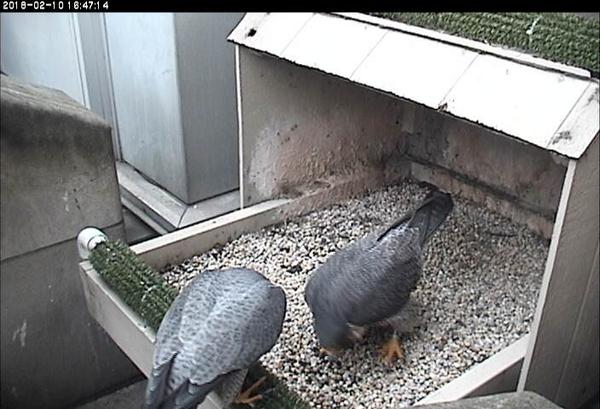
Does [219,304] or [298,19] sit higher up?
[298,19]

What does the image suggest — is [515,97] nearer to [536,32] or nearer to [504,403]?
[536,32]

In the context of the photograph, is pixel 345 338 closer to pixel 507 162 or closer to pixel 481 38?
pixel 481 38

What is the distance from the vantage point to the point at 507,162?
153 cm

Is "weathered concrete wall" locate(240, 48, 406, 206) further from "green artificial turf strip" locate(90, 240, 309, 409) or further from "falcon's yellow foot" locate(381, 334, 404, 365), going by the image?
"falcon's yellow foot" locate(381, 334, 404, 365)

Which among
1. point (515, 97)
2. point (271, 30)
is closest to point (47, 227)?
point (271, 30)

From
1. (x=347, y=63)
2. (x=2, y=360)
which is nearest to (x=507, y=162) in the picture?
(x=347, y=63)

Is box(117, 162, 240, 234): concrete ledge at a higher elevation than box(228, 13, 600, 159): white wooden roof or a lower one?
lower

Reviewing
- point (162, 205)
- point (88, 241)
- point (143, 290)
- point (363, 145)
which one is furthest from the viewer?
point (162, 205)

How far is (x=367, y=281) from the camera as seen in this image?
1.04 metres

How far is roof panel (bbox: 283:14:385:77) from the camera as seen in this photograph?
1133 mm

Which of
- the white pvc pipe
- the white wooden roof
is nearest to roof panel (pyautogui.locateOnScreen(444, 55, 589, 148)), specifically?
the white wooden roof

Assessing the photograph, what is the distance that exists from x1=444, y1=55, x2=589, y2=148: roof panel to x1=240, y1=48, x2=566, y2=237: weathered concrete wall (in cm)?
51

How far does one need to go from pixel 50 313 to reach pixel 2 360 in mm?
150

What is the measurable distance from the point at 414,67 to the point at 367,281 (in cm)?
33
